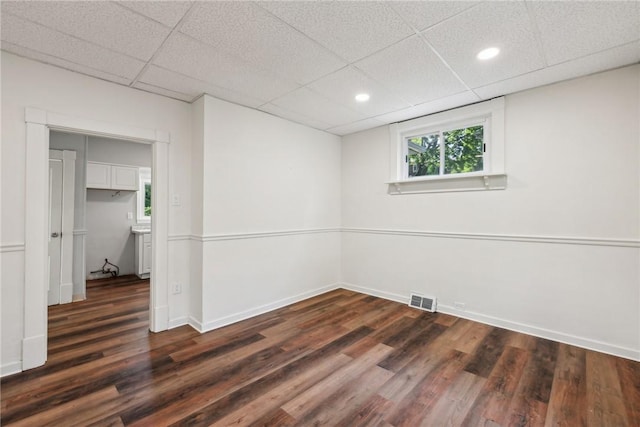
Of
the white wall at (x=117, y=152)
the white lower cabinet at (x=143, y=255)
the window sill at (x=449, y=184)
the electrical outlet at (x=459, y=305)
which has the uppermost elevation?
the white wall at (x=117, y=152)

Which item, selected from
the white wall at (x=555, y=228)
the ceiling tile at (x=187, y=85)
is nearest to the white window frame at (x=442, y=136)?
the white wall at (x=555, y=228)

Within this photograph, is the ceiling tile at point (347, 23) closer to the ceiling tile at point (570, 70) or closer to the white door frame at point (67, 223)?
the ceiling tile at point (570, 70)

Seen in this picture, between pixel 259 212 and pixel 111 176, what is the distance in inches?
137

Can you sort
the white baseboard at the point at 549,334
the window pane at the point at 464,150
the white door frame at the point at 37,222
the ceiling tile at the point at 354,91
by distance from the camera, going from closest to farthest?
1. the white door frame at the point at 37,222
2. the white baseboard at the point at 549,334
3. the ceiling tile at the point at 354,91
4. the window pane at the point at 464,150

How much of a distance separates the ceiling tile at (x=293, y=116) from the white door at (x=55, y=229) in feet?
9.67

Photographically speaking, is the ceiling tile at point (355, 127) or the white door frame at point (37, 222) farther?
the ceiling tile at point (355, 127)

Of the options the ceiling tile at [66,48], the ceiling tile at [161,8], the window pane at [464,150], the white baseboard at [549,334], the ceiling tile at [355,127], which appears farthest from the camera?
the ceiling tile at [355,127]

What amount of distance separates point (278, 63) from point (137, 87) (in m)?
1.49

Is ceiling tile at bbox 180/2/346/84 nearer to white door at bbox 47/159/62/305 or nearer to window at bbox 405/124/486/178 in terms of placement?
window at bbox 405/124/486/178

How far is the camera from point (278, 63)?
2371 mm

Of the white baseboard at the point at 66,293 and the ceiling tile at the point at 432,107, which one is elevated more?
the ceiling tile at the point at 432,107

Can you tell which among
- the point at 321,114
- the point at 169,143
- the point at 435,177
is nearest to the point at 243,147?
the point at 169,143

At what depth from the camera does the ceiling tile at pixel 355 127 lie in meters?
3.94

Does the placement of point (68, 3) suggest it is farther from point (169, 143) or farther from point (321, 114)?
point (321, 114)
